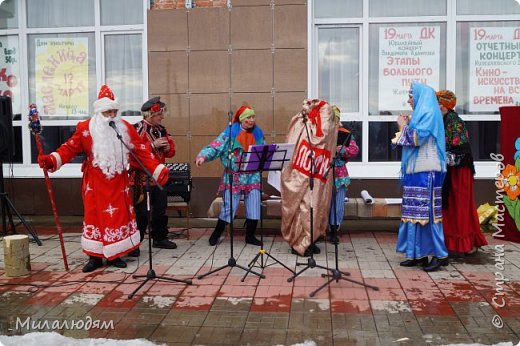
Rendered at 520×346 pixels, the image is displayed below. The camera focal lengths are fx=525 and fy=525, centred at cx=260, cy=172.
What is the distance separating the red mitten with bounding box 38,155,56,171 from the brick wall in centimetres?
377

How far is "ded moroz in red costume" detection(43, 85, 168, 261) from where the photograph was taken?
5750 mm

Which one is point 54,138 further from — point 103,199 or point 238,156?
point 238,156

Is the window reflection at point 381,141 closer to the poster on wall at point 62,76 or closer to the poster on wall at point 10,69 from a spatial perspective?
the poster on wall at point 62,76

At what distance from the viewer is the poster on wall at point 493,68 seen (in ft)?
27.3

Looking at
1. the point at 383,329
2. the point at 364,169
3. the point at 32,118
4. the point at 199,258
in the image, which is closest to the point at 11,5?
the point at 32,118

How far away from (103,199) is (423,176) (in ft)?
11.4

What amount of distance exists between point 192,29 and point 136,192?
318cm

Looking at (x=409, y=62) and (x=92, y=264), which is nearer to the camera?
(x=92, y=264)

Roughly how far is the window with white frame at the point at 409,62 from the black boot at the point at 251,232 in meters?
2.17

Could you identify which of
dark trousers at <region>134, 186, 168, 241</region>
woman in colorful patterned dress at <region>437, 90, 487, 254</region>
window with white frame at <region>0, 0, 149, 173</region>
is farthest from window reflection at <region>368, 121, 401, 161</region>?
window with white frame at <region>0, 0, 149, 173</region>

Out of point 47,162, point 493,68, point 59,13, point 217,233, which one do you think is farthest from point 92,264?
point 493,68

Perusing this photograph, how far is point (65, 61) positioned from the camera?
29.6ft

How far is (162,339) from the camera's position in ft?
13.3

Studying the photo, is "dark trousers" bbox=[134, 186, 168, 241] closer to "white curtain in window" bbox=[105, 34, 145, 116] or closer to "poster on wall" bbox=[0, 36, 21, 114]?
"white curtain in window" bbox=[105, 34, 145, 116]
